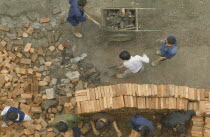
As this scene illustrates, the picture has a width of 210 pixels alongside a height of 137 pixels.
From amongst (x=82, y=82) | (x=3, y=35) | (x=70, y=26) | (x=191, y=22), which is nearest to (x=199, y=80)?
(x=191, y=22)

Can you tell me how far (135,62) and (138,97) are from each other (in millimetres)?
880

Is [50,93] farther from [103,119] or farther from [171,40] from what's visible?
[171,40]

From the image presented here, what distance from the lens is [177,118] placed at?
20.5ft

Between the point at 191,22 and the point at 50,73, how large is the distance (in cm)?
459

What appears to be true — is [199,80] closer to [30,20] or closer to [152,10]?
[152,10]

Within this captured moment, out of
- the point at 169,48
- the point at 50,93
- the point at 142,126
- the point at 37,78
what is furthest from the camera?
the point at 37,78

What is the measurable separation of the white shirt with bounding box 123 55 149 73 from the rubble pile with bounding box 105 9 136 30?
3.56ft

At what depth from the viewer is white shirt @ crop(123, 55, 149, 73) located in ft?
21.3

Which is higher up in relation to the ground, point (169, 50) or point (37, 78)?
point (169, 50)

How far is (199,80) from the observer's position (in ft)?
24.8

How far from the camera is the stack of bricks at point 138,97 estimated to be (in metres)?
6.38

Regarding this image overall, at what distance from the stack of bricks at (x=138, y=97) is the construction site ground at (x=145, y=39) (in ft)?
2.64

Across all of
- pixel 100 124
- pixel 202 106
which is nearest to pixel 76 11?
pixel 100 124

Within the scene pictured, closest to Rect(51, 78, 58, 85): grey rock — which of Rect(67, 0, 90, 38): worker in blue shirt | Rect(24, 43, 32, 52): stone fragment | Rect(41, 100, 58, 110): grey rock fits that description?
Rect(41, 100, 58, 110): grey rock
